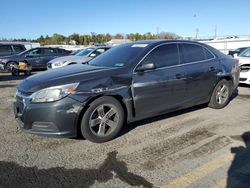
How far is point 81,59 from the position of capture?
1250cm

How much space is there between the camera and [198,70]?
5578 mm

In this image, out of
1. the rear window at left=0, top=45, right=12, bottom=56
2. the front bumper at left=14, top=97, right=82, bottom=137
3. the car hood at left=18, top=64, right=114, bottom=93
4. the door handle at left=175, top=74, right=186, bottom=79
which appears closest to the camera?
the front bumper at left=14, top=97, right=82, bottom=137

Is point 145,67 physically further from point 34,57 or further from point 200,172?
point 34,57

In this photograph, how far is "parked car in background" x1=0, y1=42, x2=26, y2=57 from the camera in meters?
17.2

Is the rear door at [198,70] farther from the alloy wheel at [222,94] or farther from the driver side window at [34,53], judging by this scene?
the driver side window at [34,53]

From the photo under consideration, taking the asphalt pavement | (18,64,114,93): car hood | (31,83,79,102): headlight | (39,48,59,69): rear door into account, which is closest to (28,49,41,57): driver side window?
(39,48,59,69): rear door

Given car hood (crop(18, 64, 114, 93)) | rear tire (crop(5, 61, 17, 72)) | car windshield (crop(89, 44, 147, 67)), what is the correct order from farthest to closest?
1. rear tire (crop(5, 61, 17, 72))
2. car windshield (crop(89, 44, 147, 67))
3. car hood (crop(18, 64, 114, 93))

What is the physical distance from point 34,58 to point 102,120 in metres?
13.7

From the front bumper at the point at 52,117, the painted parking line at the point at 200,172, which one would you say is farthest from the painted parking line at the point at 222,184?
the front bumper at the point at 52,117

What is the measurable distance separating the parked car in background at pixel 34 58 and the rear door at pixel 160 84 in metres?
12.1

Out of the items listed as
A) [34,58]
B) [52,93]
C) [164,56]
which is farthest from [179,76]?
[34,58]

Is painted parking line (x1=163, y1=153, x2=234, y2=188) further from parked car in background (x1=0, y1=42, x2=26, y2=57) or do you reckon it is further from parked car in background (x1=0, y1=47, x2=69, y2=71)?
parked car in background (x1=0, y1=42, x2=26, y2=57)

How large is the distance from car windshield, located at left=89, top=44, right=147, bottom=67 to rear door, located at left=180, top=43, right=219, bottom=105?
98 cm

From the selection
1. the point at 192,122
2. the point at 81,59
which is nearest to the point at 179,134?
the point at 192,122
